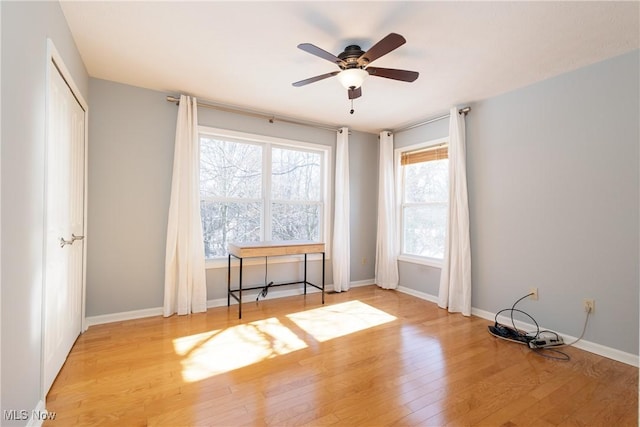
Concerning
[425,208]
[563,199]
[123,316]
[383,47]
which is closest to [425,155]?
[425,208]

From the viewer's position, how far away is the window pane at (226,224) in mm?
3676

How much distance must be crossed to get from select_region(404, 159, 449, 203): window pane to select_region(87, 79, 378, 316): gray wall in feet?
9.28

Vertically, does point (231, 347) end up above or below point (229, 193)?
below

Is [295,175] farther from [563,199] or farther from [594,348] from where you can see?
[594,348]

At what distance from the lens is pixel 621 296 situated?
8.00 feet

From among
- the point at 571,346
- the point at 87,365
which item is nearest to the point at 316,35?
the point at 87,365

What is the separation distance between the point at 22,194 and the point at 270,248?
7.44ft

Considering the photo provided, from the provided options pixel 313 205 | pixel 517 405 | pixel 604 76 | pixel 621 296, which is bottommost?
pixel 517 405

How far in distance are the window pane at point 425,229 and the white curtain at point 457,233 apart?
0.26 metres

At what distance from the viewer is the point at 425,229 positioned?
426cm

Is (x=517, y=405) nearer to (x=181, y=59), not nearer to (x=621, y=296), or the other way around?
(x=621, y=296)

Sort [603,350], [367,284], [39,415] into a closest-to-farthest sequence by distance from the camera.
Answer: [39,415]
[603,350]
[367,284]

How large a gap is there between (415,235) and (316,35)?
3.10 meters

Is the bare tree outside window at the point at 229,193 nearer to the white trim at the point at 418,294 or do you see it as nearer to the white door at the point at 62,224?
the white door at the point at 62,224
